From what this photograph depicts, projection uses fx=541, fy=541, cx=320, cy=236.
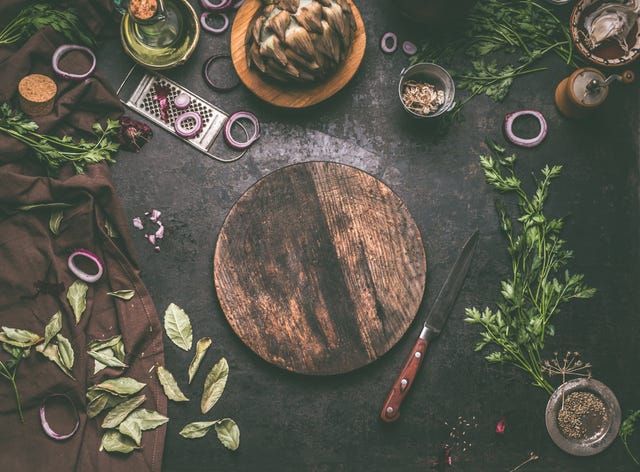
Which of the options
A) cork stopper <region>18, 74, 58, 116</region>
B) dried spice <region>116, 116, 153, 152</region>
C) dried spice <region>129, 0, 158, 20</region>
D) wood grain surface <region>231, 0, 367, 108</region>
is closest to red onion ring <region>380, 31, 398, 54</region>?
wood grain surface <region>231, 0, 367, 108</region>

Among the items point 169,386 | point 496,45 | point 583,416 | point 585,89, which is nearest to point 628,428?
point 583,416

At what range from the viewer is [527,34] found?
254cm

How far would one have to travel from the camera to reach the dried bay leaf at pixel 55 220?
7.79ft

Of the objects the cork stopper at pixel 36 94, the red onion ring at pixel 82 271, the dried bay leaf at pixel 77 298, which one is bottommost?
the dried bay leaf at pixel 77 298

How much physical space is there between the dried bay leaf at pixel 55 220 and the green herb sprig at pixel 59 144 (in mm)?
191

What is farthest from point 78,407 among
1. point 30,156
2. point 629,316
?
point 629,316

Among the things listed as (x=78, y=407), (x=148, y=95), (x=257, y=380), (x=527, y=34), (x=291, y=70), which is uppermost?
(x=527, y=34)

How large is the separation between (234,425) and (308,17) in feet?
5.79

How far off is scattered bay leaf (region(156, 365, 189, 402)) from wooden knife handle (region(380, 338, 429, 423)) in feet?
2.94

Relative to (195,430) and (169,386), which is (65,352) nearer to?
(169,386)

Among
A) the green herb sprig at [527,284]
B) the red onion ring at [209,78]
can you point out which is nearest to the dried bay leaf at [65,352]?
the red onion ring at [209,78]

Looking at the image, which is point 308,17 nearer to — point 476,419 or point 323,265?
point 323,265

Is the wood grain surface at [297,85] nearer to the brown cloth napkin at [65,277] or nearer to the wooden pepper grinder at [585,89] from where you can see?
the brown cloth napkin at [65,277]

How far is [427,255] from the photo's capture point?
2.51m
